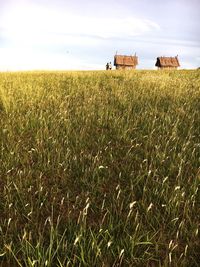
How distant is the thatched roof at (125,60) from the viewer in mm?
68812

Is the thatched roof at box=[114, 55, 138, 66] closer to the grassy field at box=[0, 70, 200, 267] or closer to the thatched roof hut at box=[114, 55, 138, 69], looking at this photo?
the thatched roof hut at box=[114, 55, 138, 69]

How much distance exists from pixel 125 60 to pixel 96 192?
67.3 m

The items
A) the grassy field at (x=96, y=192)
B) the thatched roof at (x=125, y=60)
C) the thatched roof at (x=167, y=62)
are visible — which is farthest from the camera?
the thatched roof at (x=167, y=62)

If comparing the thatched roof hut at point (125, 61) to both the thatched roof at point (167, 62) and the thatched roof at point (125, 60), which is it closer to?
the thatched roof at point (125, 60)

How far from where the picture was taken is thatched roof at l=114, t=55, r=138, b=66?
68.8 meters

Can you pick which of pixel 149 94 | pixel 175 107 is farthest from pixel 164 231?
pixel 149 94

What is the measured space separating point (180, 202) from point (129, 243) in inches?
36.7

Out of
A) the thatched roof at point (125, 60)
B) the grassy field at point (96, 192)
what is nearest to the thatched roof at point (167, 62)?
the thatched roof at point (125, 60)

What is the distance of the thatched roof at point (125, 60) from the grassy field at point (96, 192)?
6346 centimetres

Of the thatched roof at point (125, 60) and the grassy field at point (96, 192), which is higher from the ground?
the thatched roof at point (125, 60)

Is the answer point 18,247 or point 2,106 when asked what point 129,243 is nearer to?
point 18,247

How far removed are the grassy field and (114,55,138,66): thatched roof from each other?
63.5 m

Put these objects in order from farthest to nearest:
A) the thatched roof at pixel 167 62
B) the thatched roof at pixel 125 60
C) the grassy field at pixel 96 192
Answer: the thatched roof at pixel 167 62 < the thatched roof at pixel 125 60 < the grassy field at pixel 96 192

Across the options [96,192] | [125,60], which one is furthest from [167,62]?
[96,192]
